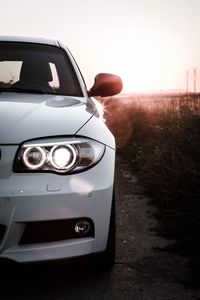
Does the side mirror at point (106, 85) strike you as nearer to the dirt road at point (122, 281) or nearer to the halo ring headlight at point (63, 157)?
the dirt road at point (122, 281)

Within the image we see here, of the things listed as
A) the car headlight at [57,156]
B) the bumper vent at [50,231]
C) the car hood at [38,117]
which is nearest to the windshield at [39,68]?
the car hood at [38,117]

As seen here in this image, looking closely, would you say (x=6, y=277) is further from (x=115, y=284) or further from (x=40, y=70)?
(x=40, y=70)

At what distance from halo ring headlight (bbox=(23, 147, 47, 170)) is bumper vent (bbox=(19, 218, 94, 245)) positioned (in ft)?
1.04

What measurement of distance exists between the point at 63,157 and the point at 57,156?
34 millimetres

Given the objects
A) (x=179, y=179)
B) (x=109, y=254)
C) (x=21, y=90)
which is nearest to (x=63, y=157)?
(x=109, y=254)

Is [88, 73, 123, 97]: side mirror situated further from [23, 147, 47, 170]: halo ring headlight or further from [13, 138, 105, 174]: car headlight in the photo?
[23, 147, 47, 170]: halo ring headlight

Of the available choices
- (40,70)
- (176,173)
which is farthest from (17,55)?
(176,173)

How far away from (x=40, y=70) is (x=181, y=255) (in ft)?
6.24

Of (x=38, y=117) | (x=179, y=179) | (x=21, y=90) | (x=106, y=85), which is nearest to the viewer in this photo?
(x=38, y=117)

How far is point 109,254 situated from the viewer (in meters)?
3.48

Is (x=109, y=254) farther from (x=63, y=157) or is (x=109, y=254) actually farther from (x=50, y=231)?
(x=63, y=157)

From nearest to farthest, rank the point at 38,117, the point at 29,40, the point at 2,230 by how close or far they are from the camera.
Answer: the point at 2,230, the point at 38,117, the point at 29,40

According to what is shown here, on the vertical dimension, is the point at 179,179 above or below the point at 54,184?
below

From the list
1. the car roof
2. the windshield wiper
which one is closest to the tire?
the windshield wiper
